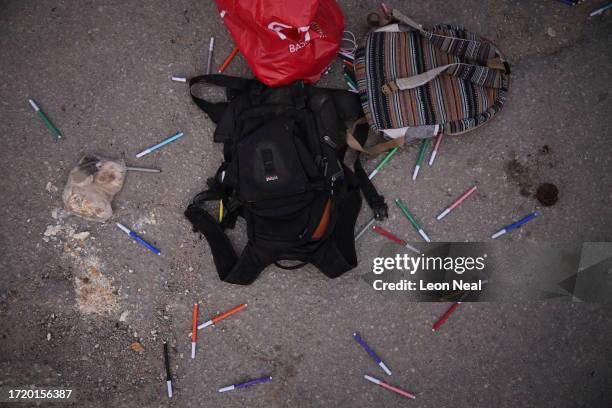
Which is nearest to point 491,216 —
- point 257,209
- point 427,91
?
point 427,91

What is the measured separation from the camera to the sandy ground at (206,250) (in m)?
2.49

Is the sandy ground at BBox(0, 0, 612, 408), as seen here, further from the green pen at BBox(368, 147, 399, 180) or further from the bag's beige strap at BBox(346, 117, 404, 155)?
the bag's beige strap at BBox(346, 117, 404, 155)

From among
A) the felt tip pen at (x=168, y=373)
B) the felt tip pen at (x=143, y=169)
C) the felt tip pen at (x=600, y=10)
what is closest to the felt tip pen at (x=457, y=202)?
the felt tip pen at (x=600, y=10)

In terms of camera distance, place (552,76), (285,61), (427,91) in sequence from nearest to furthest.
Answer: (285,61)
(427,91)
(552,76)

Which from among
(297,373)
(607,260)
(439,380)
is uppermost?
(607,260)

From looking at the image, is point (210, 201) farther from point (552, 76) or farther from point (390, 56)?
point (552, 76)

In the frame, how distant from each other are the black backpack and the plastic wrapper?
56cm

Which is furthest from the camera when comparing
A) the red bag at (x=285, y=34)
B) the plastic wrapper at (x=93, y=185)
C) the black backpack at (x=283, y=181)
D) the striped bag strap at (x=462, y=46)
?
the plastic wrapper at (x=93, y=185)

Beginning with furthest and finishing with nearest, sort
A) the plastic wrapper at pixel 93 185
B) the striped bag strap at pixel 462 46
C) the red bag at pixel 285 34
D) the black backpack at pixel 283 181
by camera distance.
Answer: the plastic wrapper at pixel 93 185
the striped bag strap at pixel 462 46
the black backpack at pixel 283 181
the red bag at pixel 285 34

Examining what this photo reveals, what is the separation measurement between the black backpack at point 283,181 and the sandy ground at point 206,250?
0.20 metres

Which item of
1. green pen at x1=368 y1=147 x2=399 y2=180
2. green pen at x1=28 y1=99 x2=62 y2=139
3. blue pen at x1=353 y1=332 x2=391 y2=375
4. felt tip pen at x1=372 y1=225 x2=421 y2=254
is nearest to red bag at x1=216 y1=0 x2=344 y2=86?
green pen at x1=368 y1=147 x2=399 y2=180

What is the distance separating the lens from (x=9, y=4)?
2.50 meters

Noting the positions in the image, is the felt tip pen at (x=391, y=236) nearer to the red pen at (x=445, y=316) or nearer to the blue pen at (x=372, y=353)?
the red pen at (x=445, y=316)

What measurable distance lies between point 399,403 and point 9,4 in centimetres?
360
